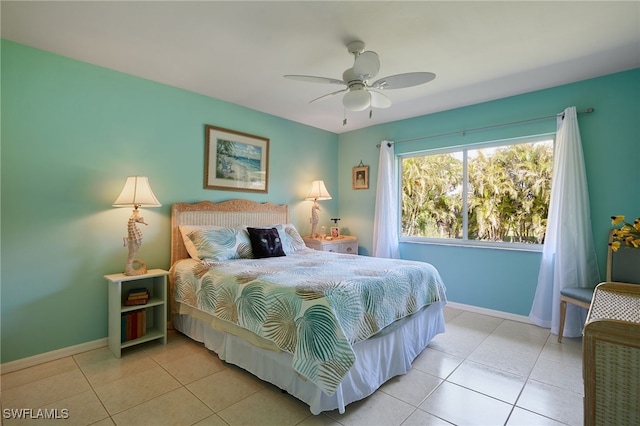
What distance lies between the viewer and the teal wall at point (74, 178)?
2.32 meters

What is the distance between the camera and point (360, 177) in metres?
4.82

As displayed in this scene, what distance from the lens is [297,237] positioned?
12.1 ft

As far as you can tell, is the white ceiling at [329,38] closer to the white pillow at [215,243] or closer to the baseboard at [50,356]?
the white pillow at [215,243]

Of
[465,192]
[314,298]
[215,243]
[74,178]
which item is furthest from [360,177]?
[74,178]

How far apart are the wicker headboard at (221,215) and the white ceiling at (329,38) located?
1.30 m

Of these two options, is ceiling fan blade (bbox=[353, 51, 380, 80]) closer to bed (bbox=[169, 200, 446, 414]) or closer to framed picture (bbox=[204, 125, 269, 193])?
bed (bbox=[169, 200, 446, 414])

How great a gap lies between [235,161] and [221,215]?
702mm

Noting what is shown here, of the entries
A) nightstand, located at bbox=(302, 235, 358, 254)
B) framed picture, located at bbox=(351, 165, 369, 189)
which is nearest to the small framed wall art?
framed picture, located at bbox=(351, 165, 369, 189)

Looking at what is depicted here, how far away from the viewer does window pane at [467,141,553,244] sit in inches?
132

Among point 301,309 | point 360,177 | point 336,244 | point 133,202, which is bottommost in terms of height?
point 301,309

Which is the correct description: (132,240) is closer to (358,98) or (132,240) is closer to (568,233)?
(358,98)

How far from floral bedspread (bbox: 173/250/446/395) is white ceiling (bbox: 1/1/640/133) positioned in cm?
178

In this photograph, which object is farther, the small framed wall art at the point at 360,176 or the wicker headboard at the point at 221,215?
the small framed wall art at the point at 360,176

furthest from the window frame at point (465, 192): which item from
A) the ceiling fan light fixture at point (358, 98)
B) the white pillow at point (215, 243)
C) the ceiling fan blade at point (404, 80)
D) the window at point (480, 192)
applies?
the white pillow at point (215, 243)
